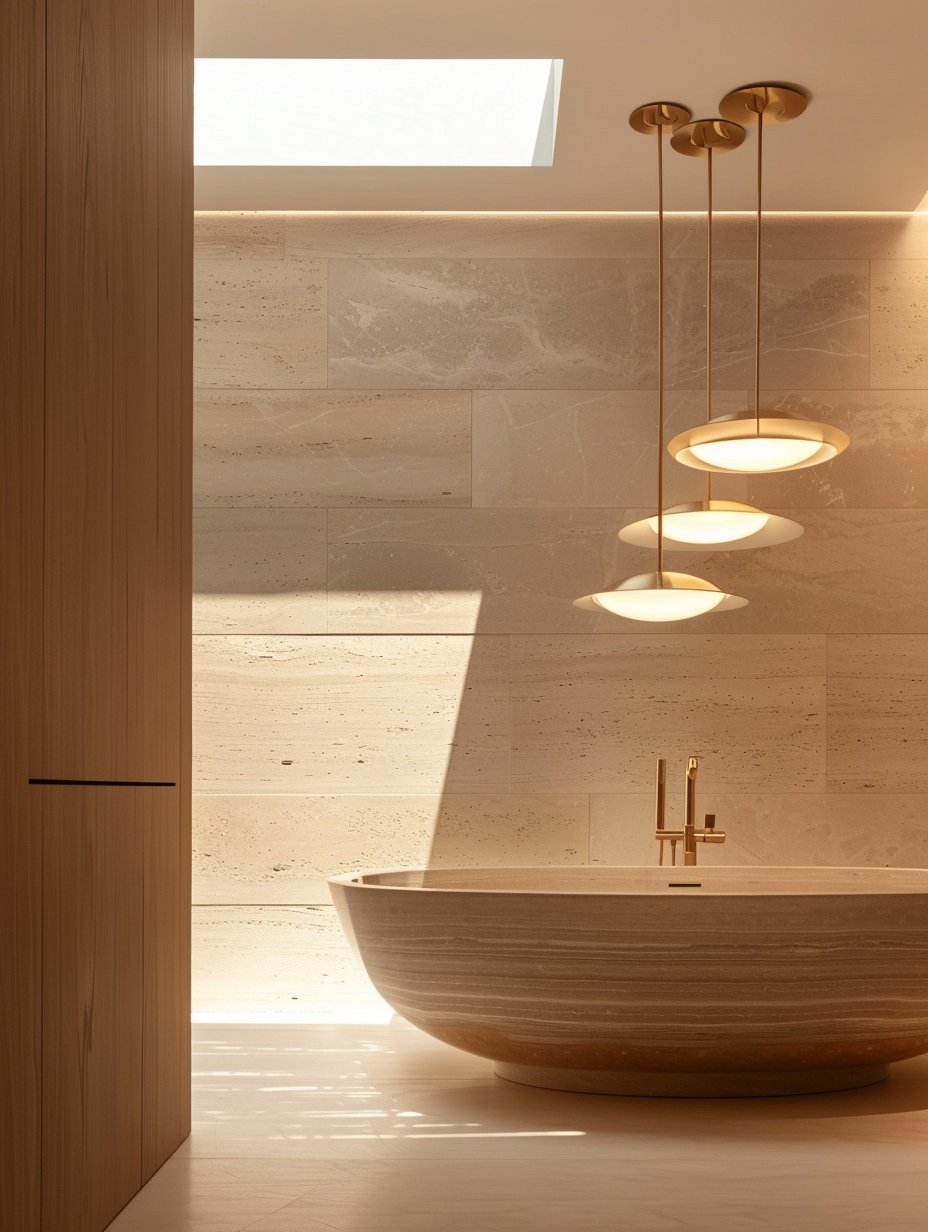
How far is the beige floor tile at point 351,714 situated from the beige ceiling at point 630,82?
2.63 feet

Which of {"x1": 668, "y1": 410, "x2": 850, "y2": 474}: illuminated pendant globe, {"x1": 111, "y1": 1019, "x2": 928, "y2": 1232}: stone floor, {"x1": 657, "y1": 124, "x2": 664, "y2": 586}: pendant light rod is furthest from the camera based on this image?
{"x1": 657, "y1": 124, "x2": 664, "y2": 586}: pendant light rod

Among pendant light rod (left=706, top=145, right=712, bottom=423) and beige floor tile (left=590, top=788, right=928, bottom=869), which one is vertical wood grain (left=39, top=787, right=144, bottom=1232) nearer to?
beige floor tile (left=590, top=788, right=928, bottom=869)

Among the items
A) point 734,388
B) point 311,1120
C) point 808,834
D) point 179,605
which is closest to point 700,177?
point 734,388

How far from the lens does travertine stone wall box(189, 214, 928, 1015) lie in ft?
6.86

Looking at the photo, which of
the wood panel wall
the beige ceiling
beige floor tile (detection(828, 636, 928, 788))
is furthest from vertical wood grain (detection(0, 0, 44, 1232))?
beige floor tile (detection(828, 636, 928, 788))

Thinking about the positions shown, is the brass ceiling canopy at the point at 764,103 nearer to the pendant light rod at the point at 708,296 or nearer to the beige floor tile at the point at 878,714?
the pendant light rod at the point at 708,296

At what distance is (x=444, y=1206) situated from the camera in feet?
3.51

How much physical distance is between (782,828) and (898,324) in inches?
37.3

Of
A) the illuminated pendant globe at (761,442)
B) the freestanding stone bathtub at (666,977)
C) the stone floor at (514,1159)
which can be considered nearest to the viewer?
the stone floor at (514,1159)

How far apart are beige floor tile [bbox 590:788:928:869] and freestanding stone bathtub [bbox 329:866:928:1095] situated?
0.67 meters

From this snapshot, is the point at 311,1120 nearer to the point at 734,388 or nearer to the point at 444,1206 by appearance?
the point at 444,1206

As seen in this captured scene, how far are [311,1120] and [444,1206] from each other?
34cm

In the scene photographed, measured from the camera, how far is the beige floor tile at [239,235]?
219 cm

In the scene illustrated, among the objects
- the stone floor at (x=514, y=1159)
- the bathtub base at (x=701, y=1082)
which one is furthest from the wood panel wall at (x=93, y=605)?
the bathtub base at (x=701, y=1082)
